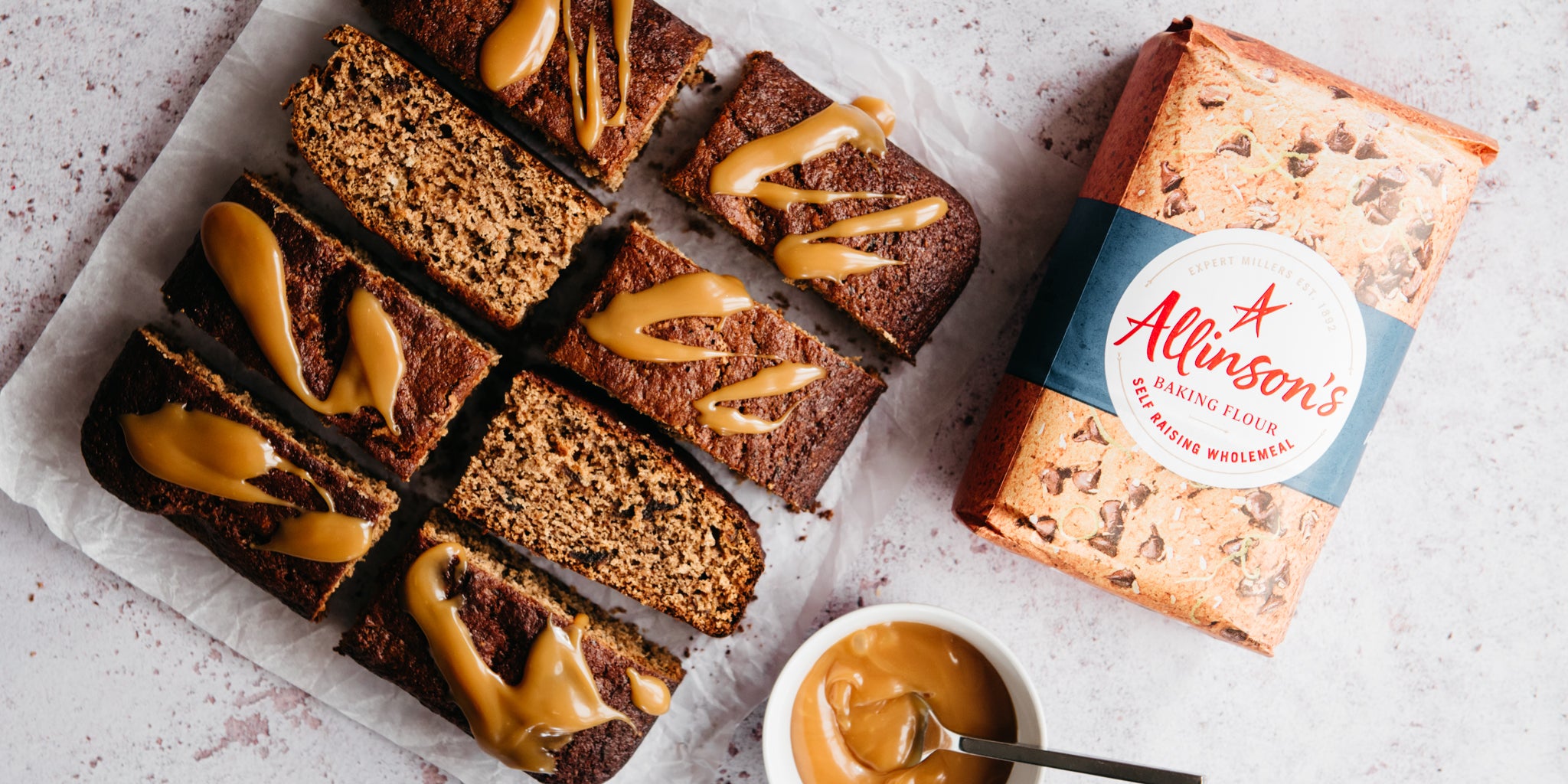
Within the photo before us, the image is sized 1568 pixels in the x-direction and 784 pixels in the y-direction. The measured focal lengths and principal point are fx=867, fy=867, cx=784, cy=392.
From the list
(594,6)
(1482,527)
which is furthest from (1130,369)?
(594,6)

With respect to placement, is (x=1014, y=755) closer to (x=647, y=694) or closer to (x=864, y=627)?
(x=864, y=627)

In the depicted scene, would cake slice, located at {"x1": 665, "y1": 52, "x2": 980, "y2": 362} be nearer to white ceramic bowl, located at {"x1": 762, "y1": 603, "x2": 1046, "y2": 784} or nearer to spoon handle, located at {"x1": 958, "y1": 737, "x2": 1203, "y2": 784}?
white ceramic bowl, located at {"x1": 762, "y1": 603, "x2": 1046, "y2": 784}

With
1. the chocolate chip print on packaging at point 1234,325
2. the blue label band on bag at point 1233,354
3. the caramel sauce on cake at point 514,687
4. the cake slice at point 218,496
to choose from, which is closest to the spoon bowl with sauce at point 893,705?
the chocolate chip print on packaging at point 1234,325

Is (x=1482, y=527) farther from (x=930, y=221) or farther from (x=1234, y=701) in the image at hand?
(x=930, y=221)

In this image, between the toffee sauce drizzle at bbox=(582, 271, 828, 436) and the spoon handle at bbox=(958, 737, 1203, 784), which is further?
the toffee sauce drizzle at bbox=(582, 271, 828, 436)

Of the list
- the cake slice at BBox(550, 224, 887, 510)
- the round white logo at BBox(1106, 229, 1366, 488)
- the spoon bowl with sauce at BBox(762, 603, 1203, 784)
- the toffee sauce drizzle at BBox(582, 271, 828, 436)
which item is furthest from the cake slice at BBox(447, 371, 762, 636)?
the round white logo at BBox(1106, 229, 1366, 488)

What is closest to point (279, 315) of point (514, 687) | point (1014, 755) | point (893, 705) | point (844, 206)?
point (514, 687)

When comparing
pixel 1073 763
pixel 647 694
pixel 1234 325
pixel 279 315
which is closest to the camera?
pixel 1234 325
